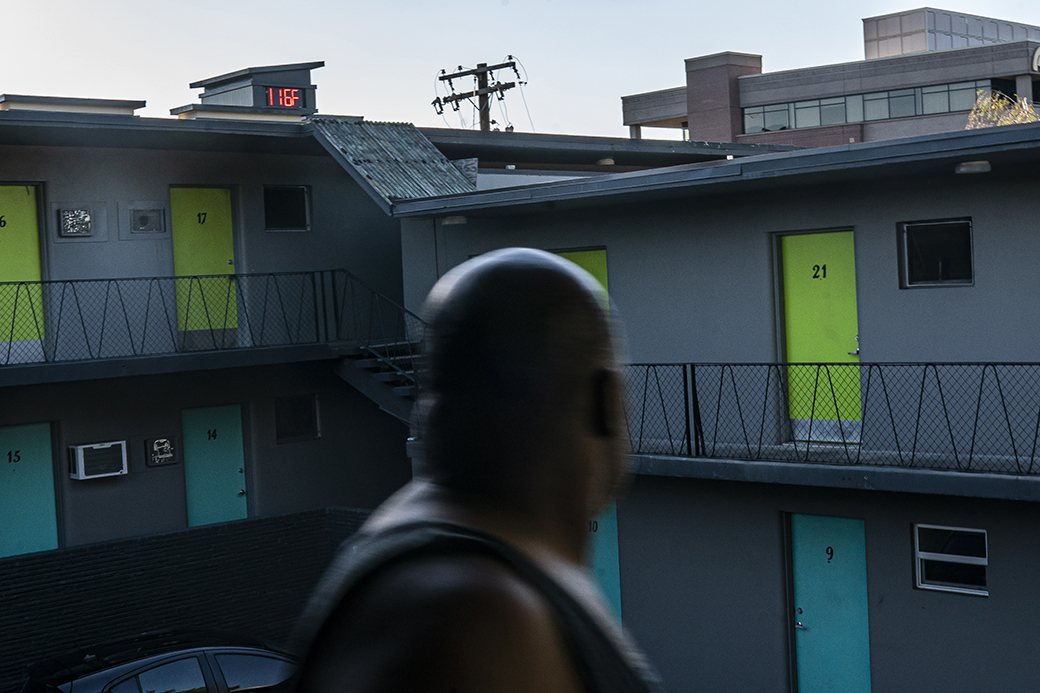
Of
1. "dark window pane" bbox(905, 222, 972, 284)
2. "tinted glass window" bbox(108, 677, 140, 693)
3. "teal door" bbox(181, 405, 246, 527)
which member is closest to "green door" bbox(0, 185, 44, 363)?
"teal door" bbox(181, 405, 246, 527)

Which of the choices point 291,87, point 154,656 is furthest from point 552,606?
point 291,87

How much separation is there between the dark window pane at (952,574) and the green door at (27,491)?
545 inches

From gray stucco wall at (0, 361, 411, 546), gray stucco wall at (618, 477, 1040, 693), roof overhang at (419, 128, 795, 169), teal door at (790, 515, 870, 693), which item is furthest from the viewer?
roof overhang at (419, 128, 795, 169)

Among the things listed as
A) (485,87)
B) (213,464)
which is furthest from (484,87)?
(213,464)

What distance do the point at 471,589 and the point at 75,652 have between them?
14.1 meters

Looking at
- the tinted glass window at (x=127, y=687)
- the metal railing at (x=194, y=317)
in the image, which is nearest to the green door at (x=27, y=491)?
the metal railing at (x=194, y=317)

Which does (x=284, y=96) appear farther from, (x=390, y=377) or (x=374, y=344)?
(x=390, y=377)

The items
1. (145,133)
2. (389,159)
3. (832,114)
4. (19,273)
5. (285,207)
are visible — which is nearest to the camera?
(145,133)

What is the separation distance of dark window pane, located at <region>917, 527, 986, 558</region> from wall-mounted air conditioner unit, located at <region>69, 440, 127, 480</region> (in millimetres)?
13072

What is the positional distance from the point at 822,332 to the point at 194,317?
11326mm

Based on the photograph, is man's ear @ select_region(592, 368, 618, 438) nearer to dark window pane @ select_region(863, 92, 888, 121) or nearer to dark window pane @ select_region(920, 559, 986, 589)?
dark window pane @ select_region(920, 559, 986, 589)

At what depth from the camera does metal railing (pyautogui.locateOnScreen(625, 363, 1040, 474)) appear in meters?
13.3

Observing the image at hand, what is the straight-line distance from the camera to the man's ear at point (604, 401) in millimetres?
1001

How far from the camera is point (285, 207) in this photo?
21.6 metres
